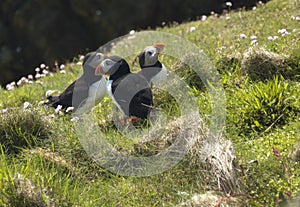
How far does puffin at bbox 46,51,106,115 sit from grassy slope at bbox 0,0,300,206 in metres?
0.19

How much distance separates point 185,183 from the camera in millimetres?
5395

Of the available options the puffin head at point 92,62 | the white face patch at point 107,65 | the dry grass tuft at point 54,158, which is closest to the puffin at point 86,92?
the puffin head at point 92,62

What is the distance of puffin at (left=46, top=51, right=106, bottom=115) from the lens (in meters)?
7.02

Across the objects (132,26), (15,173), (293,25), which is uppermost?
(15,173)

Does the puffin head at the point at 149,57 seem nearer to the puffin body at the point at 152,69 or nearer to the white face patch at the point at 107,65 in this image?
the puffin body at the point at 152,69

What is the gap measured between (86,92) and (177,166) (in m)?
1.92

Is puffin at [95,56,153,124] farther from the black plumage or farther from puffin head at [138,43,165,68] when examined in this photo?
puffin head at [138,43,165,68]

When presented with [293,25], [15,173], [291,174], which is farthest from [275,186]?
[293,25]

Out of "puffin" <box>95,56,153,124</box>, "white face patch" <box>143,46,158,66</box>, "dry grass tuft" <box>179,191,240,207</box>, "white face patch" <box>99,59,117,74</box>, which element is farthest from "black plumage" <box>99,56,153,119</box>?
"dry grass tuft" <box>179,191,240,207</box>

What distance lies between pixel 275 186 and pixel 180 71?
2.47 m

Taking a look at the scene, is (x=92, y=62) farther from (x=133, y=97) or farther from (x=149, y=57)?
(x=133, y=97)

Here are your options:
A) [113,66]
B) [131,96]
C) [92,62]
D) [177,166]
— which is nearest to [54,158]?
[131,96]

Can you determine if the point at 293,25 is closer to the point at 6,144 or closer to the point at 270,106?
the point at 270,106

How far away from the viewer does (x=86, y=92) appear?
23.2 ft
